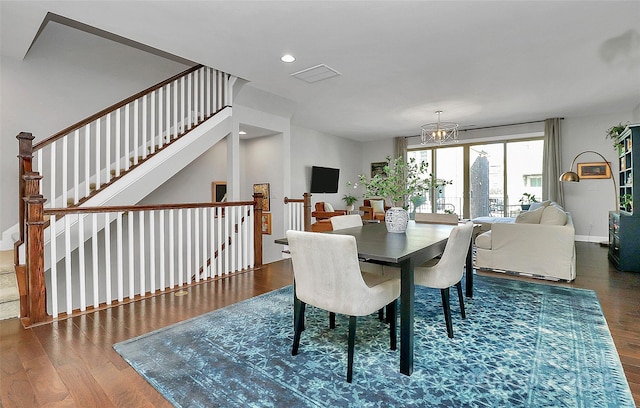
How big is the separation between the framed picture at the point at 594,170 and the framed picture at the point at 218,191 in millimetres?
7633

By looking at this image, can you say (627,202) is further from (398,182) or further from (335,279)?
(335,279)

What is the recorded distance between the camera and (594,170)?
22.7 feet

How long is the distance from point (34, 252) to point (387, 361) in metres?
2.90

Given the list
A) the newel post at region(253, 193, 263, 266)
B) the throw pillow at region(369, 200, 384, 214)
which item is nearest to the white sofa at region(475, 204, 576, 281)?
the newel post at region(253, 193, 263, 266)

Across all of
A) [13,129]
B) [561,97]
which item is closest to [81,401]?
[13,129]

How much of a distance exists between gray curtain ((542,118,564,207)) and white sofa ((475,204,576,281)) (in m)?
3.64

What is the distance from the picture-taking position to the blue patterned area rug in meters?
1.71

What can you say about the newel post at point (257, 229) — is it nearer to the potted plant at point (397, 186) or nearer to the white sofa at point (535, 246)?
the potted plant at point (397, 186)

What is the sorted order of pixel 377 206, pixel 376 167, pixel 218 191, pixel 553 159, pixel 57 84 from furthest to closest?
pixel 376 167 < pixel 377 206 < pixel 553 159 < pixel 218 191 < pixel 57 84

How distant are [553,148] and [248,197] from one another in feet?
22.1

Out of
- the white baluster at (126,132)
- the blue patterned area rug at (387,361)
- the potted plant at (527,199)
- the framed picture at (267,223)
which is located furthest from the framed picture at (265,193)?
the potted plant at (527,199)

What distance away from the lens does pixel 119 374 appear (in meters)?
1.95

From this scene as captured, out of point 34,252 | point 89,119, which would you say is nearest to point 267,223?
point 89,119

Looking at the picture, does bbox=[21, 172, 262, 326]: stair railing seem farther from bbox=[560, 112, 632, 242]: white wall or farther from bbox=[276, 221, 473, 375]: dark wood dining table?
bbox=[560, 112, 632, 242]: white wall
